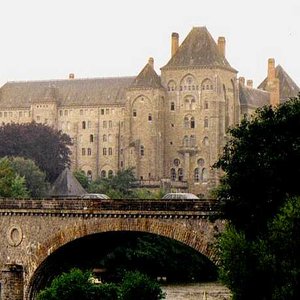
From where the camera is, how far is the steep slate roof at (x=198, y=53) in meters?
176

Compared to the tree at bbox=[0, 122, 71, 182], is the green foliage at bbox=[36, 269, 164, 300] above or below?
below

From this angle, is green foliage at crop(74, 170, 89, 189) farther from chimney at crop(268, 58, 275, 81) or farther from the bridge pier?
the bridge pier

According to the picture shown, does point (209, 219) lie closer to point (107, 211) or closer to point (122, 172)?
point (107, 211)

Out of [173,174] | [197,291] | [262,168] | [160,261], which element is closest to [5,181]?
[160,261]

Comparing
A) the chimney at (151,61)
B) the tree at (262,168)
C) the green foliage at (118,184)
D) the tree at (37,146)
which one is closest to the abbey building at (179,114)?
the chimney at (151,61)

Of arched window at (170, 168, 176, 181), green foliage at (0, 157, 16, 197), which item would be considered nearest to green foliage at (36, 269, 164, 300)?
green foliage at (0, 157, 16, 197)

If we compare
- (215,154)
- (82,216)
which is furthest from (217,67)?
(82,216)

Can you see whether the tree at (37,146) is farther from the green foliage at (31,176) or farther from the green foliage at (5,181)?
the green foliage at (5,181)

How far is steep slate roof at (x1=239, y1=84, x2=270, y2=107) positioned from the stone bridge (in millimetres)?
119836

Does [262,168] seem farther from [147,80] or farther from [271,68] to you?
[271,68]

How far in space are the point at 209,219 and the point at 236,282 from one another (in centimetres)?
801

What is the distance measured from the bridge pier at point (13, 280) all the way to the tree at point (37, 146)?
96088 millimetres

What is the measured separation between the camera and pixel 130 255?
92688mm

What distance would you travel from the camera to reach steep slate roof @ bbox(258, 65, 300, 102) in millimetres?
191750
